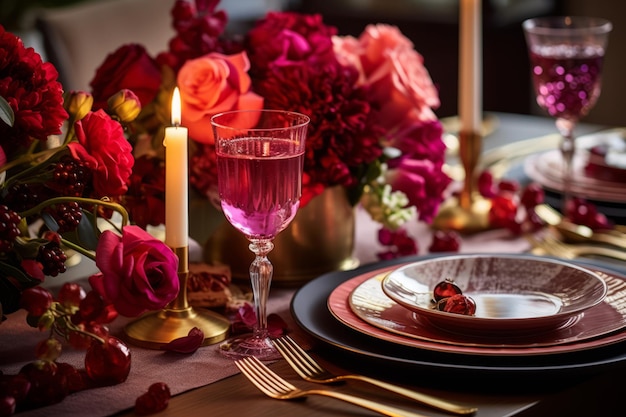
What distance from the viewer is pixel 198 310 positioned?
1114 millimetres

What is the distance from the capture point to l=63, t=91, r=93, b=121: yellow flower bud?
104 cm

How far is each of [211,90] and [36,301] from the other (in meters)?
0.40

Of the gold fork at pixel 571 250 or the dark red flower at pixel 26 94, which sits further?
the gold fork at pixel 571 250

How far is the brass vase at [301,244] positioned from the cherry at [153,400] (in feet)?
1.30

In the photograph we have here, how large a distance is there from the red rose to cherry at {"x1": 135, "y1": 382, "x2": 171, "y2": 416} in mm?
481

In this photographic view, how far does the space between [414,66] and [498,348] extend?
20.2 inches

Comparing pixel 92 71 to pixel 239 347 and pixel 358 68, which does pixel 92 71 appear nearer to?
pixel 358 68

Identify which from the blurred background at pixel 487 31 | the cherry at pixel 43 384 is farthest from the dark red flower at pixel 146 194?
the blurred background at pixel 487 31

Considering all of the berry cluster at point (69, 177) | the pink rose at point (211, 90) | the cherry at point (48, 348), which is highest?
the pink rose at point (211, 90)

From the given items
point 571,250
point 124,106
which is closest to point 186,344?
point 124,106

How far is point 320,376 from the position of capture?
937 mm

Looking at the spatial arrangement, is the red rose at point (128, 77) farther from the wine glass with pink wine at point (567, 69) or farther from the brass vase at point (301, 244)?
the wine glass with pink wine at point (567, 69)

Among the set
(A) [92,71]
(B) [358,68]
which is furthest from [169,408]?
(A) [92,71]

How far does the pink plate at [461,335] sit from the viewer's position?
0.94 metres
